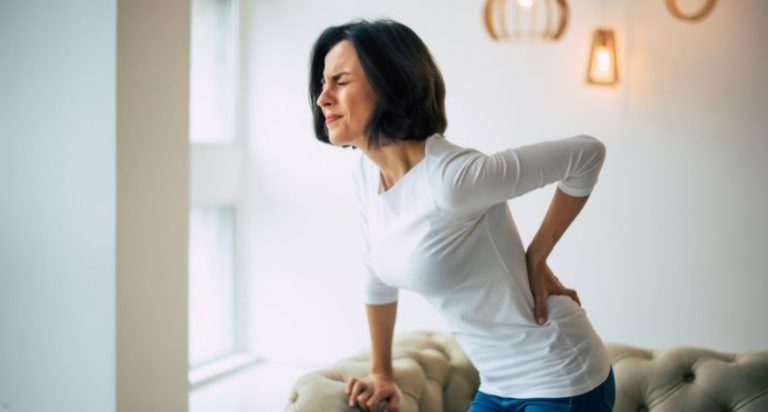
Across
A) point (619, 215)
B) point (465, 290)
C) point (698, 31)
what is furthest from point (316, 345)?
point (465, 290)

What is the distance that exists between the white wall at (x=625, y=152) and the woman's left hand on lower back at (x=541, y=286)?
244cm

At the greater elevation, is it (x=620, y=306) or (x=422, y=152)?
(x=422, y=152)

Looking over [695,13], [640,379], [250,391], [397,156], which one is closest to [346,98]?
[397,156]

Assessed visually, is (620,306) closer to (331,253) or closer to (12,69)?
(331,253)

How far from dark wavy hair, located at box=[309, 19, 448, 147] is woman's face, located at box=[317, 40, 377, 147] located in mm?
18

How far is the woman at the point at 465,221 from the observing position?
1571 mm

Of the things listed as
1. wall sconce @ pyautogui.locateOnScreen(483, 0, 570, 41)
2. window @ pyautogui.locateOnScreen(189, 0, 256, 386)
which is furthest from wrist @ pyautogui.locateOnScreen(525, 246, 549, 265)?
window @ pyautogui.locateOnScreen(189, 0, 256, 386)

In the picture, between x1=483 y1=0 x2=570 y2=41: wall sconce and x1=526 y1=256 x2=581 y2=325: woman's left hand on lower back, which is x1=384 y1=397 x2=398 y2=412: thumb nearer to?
x1=526 y1=256 x2=581 y2=325: woman's left hand on lower back

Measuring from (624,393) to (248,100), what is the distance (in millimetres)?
3106

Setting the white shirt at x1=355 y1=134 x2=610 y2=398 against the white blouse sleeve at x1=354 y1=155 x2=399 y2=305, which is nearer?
the white shirt at x1=355 y1=134 x2=610 y2=398

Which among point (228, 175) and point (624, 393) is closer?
point (624, 393)

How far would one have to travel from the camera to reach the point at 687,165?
3924 mm

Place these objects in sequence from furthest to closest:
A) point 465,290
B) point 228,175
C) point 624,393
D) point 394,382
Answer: point 228,175, point 624,393, point 394,382, point 465,290

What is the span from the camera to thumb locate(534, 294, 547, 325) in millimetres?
1638
